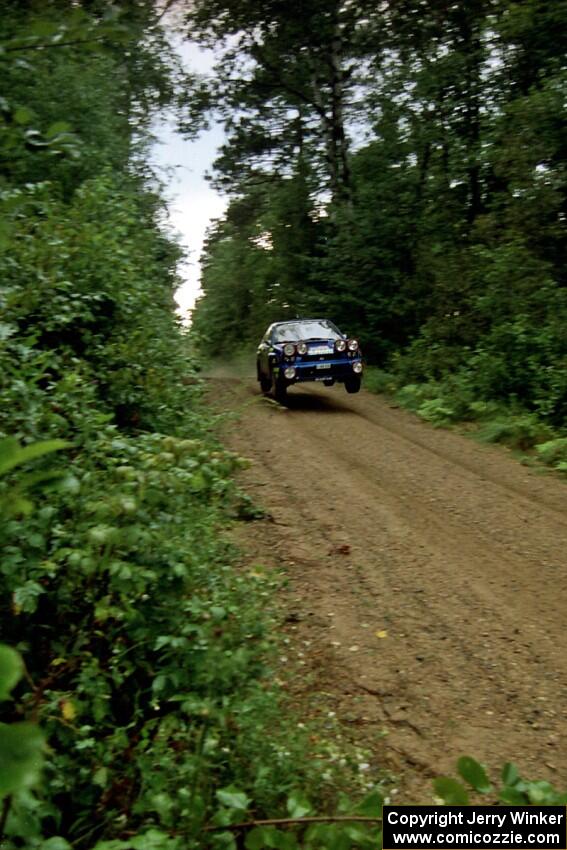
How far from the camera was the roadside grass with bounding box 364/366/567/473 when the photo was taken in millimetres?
11148

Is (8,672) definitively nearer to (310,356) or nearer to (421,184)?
(310,356)

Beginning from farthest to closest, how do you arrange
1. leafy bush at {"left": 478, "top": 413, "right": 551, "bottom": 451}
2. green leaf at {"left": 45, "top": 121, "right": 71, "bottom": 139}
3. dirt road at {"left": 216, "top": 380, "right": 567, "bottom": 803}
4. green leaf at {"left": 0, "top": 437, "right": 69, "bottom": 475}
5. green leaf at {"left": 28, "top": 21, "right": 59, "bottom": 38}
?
leafy bush at {"left": 478, "top": 413, "right": 551, "bottom": 451}
dirt road at {"left": 216, "top": 380, "right": 567, "bottom": 803}
green leaf at {"left": 45, "top": 121, "right": 71, "bottom": 139}
green leaf at {"left": 28, "top": 21, "right": 59, "bottom": 38}
green leaf at {"left": 0, "top": 437, "right": 69, "bottom": 475}

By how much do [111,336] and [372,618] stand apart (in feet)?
17.6

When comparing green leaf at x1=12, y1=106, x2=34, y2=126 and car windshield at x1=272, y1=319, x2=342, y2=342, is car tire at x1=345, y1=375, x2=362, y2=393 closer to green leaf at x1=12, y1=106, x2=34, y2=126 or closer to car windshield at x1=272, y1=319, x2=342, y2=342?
car windshield at x1=272, y1=319, x2=342, y2=342

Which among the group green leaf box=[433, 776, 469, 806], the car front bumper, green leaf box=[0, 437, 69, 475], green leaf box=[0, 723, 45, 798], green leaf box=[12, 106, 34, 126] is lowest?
→ green leaf box=[433, 776, 469, 806]

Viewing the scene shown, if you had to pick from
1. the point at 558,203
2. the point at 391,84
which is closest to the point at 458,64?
the point at 391,84

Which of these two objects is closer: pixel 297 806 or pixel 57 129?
pixel 57 129

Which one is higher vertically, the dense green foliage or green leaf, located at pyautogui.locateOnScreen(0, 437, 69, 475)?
the dense green foliage

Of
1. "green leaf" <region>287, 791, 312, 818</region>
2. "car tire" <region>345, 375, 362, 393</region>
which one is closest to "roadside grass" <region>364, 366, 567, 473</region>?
"car tire" <region>345, 375, 362, 393</region>

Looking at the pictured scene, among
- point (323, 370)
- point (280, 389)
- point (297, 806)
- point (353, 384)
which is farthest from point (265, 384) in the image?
point (297, 806)

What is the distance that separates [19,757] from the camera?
33.3 inches

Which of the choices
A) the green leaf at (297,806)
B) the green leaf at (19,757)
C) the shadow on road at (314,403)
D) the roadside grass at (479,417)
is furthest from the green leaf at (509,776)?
the shadow on road at (314,403)

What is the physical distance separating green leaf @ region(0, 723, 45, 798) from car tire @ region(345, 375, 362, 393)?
632 inches

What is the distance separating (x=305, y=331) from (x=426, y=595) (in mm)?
11455
